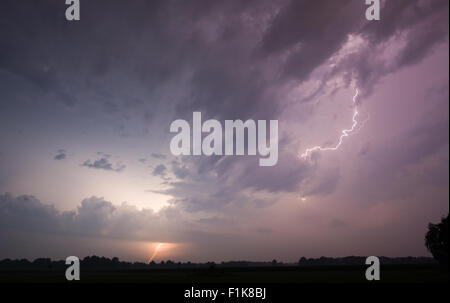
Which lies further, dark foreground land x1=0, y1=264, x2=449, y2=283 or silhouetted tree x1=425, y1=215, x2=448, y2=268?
silhouetted tree x1=425, y1=215, x2=448, y2=268

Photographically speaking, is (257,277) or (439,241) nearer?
(257,277)

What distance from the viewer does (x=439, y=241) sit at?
2724 inches

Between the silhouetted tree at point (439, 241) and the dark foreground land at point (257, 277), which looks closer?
the dark foreground land at point (257, 277)

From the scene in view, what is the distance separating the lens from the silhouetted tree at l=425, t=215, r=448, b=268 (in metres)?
67.3

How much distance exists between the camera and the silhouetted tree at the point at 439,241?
67.3 meters

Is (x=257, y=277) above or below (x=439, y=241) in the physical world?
below
